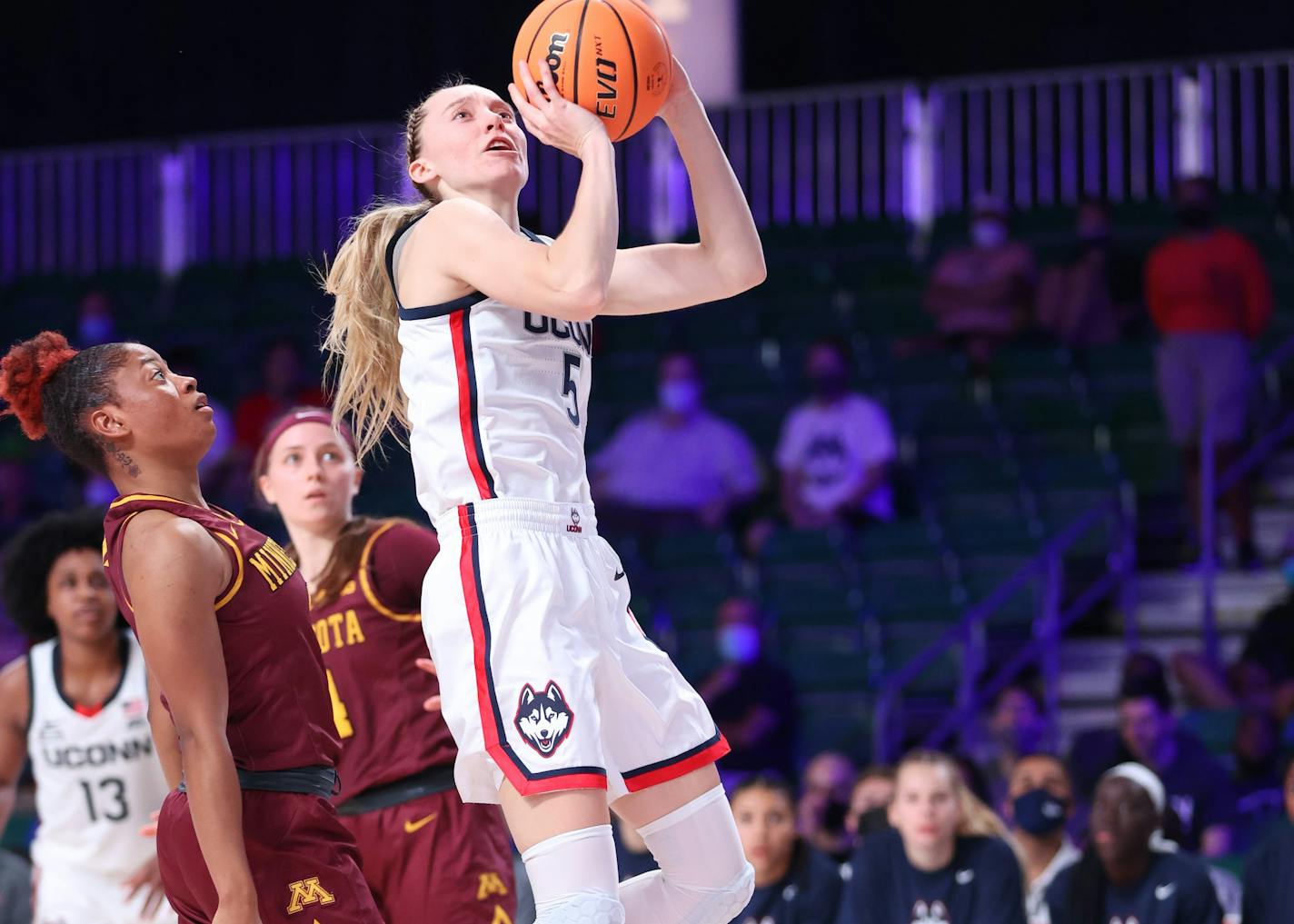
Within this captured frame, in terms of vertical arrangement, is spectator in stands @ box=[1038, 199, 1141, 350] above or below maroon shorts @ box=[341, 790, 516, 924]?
above

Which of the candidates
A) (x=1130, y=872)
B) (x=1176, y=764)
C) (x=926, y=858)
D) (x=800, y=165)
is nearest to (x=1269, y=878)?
(x=1130, y=872)

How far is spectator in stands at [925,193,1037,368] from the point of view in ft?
36.9

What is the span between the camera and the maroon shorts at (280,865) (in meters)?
3.37

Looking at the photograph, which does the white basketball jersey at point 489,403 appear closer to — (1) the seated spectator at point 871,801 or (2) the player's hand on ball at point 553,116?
(2) the player's hand on ball at point 553,116

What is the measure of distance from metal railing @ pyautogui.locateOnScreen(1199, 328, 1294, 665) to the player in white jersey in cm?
543

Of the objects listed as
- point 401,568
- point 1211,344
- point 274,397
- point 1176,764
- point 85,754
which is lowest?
point 1176,764

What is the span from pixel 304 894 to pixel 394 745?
3.99 ft

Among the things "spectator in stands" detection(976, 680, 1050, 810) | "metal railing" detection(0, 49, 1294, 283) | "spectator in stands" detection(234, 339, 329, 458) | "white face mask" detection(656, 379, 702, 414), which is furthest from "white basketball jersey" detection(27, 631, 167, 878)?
"metal railing" detection(0, 49, 1294, 283)

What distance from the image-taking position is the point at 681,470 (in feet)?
35.2

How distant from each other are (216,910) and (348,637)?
139cm

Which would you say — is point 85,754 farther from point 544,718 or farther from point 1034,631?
point 1034,631

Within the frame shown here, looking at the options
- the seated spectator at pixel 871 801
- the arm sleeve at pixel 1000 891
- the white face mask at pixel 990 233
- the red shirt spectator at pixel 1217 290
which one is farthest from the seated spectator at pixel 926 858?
the white face mask at pixel 990 233

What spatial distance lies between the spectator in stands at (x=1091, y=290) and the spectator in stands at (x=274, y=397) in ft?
15.1

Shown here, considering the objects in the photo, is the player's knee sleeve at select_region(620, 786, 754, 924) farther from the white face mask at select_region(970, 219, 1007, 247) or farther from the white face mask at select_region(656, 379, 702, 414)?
the white face mask at select_region(970, 219, 1007, 247)
